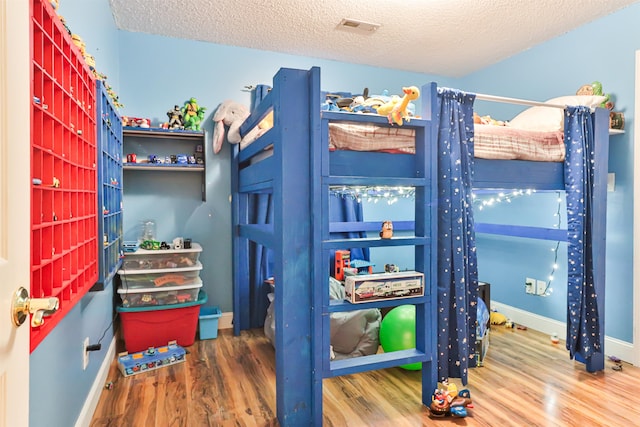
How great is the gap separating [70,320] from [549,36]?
3.54 meters

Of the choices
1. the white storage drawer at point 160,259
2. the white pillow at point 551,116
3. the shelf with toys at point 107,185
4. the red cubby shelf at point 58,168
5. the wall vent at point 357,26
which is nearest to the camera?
the red cubby shelf at point 58,168

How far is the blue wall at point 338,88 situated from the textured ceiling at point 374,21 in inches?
4.3

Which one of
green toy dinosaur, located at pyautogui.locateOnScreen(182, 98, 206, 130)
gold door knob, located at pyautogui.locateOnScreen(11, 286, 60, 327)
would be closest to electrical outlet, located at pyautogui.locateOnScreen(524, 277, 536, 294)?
green toy dinosaur, located at pyautogui.locateOnScreen(182, 98, 206, 130)

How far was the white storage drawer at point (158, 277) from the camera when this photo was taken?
8.35ft

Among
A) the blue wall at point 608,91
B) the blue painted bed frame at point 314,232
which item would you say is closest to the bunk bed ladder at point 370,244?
the blue painted bed frame at point 314,232

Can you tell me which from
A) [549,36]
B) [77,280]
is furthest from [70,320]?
[549,36]

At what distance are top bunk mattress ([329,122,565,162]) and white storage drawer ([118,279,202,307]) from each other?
160cm

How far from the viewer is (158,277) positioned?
103 inches

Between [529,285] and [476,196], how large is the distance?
0.93 metres

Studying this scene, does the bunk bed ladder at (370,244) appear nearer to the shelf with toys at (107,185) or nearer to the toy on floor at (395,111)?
the toy on floor at (395,111)

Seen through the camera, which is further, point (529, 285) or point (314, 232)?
point (529, 285)

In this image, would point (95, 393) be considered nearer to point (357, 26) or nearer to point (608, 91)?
point (357, 26)

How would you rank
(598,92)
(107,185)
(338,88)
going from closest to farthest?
(107,185)
(598,92)
(338,88)

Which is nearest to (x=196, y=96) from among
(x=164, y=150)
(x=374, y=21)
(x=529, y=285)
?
(x=164, y=150)
